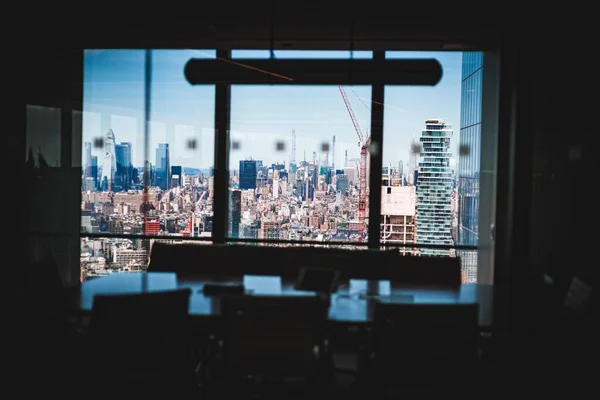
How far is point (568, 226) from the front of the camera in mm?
4234

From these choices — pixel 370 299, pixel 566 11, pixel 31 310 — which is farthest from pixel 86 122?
pixel 566 11

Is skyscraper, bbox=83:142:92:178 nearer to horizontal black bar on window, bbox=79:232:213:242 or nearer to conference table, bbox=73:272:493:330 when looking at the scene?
horizontal black bar on window, bbox=79:232:213:242

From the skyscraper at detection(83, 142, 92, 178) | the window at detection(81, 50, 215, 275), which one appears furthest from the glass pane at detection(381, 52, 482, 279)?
the skyscraper at detection(83, 142, 92, 178)

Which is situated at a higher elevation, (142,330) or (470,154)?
(470,154)

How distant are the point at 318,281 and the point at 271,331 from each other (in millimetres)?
1030

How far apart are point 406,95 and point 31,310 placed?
13.7 feet

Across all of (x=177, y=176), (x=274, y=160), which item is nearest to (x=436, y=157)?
(x=274, y=160)

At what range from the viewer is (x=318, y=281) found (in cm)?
415

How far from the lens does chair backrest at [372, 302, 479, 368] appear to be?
3.04 metres

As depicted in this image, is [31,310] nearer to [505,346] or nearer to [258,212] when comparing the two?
[505,346]

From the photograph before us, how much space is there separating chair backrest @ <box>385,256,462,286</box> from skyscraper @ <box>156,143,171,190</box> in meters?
3.17

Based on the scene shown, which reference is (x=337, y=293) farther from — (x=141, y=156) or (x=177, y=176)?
(x=141, y=156)

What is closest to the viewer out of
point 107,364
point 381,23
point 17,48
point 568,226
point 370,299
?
point 107,364

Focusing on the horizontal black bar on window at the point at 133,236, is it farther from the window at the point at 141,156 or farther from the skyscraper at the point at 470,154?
the skyscraper at the point at 470,154
